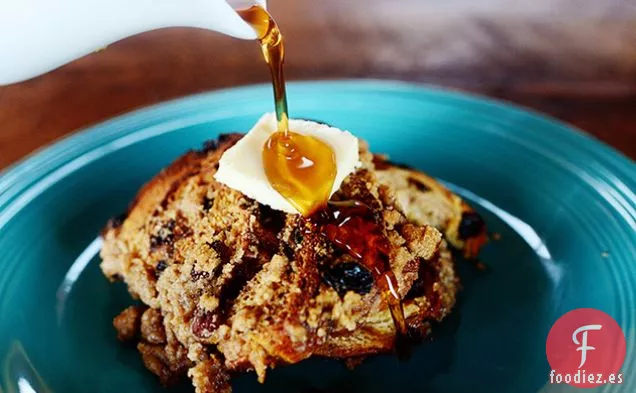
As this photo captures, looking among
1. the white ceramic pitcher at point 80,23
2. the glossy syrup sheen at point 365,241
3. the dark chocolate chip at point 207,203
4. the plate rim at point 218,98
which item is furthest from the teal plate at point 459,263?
the white ceramic pitcher at point 80,23

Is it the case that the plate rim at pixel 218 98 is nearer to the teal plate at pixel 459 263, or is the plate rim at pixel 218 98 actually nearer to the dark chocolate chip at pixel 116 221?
the teal plate at pixel 459 263

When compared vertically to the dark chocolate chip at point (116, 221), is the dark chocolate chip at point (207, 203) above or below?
below

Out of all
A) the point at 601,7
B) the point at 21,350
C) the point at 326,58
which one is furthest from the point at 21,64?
the point at 601,7

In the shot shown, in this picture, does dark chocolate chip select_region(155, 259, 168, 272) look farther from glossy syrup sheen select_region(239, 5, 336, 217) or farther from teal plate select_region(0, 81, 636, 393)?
glossy syrup sheen select_region(239, 5, 336, 217)

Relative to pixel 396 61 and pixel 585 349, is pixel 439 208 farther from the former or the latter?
pixel 396 61

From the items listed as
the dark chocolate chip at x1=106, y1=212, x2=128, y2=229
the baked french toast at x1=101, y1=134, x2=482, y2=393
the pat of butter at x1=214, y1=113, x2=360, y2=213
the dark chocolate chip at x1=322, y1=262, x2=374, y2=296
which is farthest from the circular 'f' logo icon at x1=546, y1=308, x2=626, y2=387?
the dark chocolate chip at x1=106, y1=212, x2=128, y2=229
